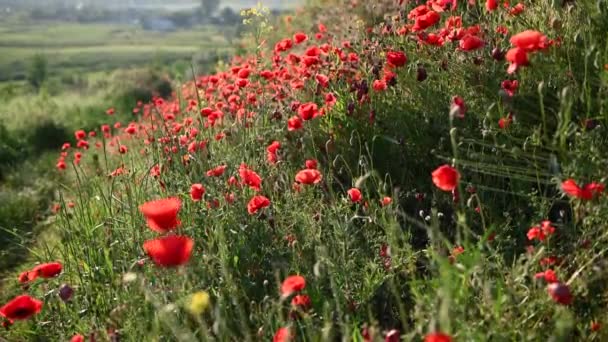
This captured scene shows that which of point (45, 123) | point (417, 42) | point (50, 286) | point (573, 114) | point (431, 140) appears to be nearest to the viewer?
point (573, 114)

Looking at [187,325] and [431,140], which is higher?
[431,140]

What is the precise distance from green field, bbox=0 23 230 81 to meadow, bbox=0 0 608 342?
24.2 m

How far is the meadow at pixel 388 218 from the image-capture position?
1.87 metres

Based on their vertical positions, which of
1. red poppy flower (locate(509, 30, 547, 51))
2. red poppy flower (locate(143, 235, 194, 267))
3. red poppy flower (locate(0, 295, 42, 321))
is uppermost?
red poppy flower (locate(509, 30, 547, 51))

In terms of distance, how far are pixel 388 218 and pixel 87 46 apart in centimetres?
6960

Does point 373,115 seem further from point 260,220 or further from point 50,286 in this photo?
point 50,286

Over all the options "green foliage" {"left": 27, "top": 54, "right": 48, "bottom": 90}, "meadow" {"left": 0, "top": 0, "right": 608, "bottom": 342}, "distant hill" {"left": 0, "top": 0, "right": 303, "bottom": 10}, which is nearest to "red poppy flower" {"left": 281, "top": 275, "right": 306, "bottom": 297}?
"meadow" {"left": 0, "top": 0, "right": 608, "bottom": 342}

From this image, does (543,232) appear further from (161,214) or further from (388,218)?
(161,214)

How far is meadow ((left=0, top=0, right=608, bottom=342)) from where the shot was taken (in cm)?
187

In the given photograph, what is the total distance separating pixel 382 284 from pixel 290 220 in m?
0.63

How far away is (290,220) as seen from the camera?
9.55ft

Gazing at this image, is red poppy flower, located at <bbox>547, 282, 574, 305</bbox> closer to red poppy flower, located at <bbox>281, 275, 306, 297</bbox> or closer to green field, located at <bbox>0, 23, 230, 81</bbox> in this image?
red poppy flower, located at <bbox>281, 275, 306, 297</bbox>

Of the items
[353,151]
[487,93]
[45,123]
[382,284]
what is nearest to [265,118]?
[353,151]

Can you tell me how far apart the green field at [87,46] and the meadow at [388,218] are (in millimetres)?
24217
